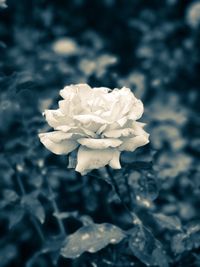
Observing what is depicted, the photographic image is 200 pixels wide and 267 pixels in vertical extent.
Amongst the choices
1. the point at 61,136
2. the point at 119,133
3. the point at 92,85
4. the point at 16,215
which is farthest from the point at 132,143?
the point at 92,85

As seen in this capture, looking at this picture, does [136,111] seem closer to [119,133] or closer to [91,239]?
[119,133]

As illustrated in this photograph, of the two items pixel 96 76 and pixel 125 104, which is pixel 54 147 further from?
pixel 96 76

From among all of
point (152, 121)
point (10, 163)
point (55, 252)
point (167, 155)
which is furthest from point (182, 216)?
point (10, 163)

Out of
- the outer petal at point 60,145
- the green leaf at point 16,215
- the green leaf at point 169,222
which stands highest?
the outer petal at point 60,145

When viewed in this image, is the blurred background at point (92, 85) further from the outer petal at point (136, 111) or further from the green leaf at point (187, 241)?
the outer petal at point (136, 111)

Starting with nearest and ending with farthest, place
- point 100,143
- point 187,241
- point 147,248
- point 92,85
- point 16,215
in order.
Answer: point 100,143
point 147,248
point 187,241
point 16,215
point 92,85

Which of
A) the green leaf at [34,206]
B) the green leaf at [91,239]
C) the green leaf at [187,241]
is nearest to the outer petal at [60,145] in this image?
the green leaf at [91,239]
